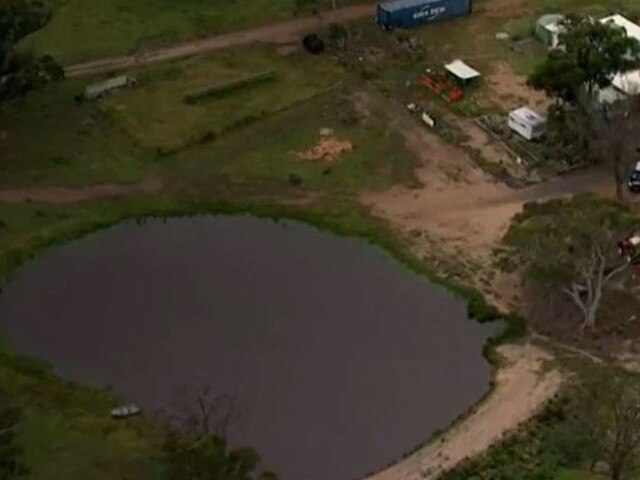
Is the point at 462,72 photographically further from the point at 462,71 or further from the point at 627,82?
the point at 627,82

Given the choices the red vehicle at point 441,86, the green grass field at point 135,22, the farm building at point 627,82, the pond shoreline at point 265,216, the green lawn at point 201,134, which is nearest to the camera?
the pond shoreline at point 265,216

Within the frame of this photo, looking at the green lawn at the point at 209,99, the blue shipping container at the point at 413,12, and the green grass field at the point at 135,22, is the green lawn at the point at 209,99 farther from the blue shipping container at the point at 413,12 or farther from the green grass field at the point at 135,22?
the blue shipping container at the point at 413,12

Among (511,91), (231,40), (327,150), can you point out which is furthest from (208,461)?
(231,40)

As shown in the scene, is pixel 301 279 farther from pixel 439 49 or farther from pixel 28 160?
pixel 439 49

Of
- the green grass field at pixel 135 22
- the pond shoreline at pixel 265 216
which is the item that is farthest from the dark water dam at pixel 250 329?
the green grass field at pixel 135 22

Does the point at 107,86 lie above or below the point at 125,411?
above

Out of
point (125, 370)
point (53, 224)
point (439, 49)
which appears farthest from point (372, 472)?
point (439, 49)
